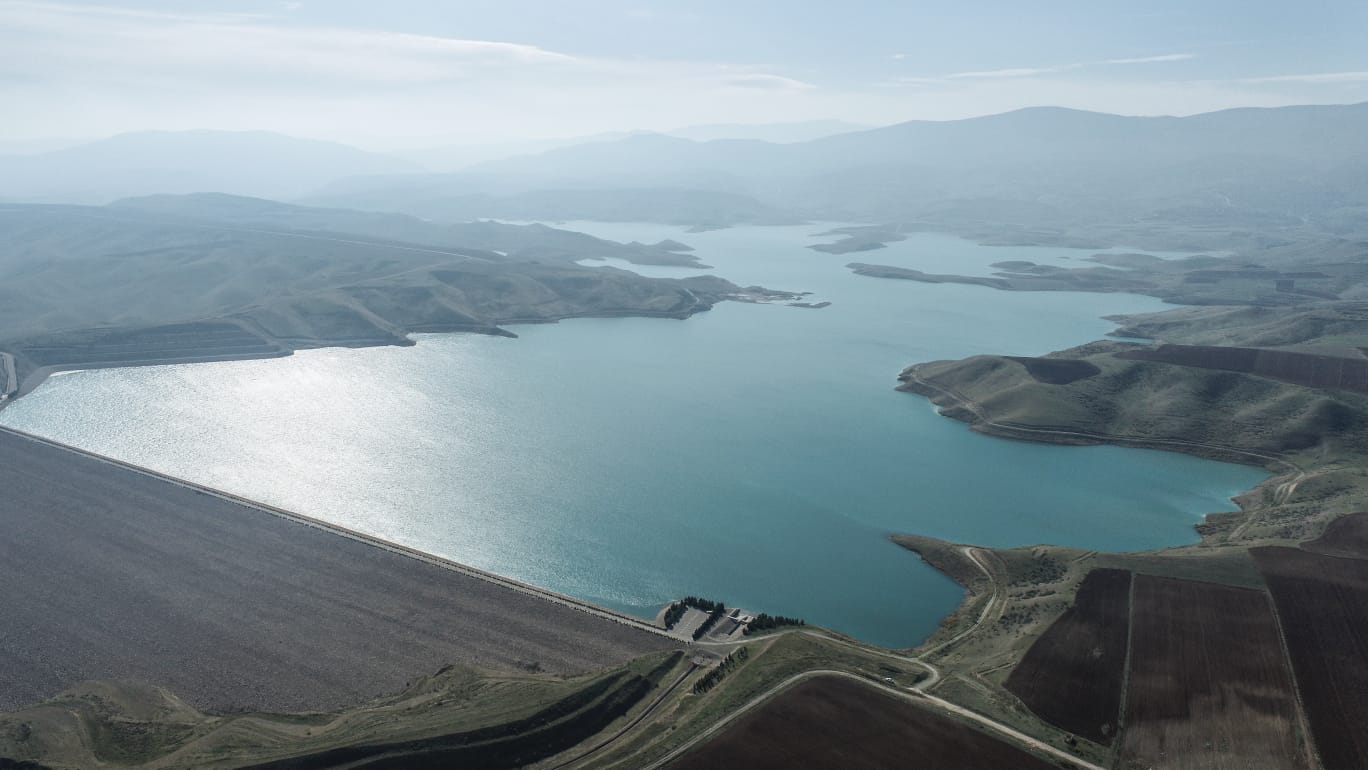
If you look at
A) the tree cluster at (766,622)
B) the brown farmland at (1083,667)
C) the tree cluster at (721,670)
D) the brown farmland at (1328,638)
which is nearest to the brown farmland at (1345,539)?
the brown farmland at (1328,638)

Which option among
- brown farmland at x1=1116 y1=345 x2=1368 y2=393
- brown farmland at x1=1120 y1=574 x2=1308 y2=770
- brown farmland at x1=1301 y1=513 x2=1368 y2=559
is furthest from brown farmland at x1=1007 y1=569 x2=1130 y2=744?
brown farmland at x1=1116 y1=345 x2=1368 y2=393

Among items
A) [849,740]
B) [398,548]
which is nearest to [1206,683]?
[849,740]

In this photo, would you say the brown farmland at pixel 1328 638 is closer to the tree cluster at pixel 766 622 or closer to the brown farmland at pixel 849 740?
the brown farmland at pixel 849 740

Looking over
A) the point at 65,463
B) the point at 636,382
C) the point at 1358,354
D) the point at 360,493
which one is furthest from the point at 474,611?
the point at 1358,354

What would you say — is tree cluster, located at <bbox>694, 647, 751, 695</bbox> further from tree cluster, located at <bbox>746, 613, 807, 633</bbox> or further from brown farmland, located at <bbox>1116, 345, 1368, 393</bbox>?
brown farmland, located at <bbox>1116, 345, 1368, 393</bbox>

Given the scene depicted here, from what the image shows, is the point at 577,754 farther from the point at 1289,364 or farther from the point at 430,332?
the point at 430,332

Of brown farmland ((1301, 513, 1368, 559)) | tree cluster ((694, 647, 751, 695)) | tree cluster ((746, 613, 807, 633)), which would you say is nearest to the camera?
tree cluster ((694, 647, 751, 695))

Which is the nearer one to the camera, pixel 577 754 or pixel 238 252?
pixel 577 754
